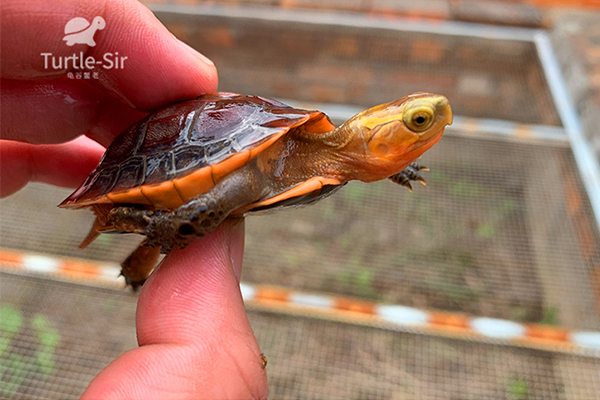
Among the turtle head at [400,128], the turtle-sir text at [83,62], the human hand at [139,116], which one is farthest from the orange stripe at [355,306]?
the turtle-sir text at [83,62]

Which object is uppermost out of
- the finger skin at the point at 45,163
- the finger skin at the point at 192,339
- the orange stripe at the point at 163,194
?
the finger skin at the point at 45,163

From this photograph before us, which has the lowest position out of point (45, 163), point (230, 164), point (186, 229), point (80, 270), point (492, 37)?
point (80, 270)

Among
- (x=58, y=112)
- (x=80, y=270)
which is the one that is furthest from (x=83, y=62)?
(x=80, y=270)

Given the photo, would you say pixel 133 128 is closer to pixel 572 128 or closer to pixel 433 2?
pixel 572 128

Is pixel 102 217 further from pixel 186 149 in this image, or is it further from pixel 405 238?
pixel 405 238

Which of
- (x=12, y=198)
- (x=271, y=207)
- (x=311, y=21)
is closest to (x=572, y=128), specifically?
(x=311, y=21)

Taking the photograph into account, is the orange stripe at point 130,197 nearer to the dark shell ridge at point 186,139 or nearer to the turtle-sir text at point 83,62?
the dark shell ridge at point 186,139
